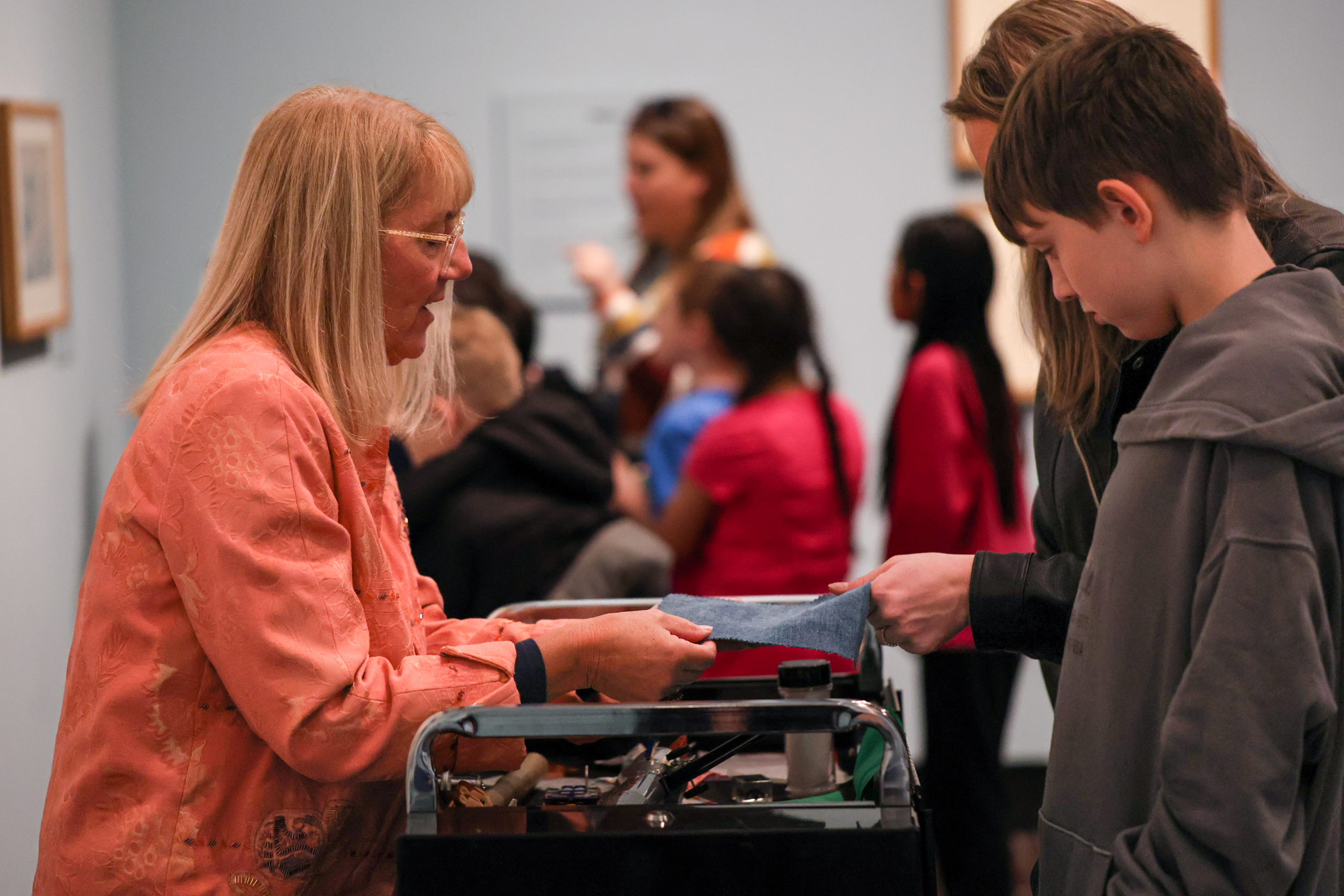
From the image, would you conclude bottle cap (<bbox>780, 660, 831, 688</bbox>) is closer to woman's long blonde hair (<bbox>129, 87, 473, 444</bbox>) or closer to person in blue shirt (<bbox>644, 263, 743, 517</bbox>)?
woman's long blonde hair (<bbox>129, 87, 473, 444</bbox>)

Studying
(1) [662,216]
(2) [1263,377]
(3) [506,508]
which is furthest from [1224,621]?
(1) [662,216]

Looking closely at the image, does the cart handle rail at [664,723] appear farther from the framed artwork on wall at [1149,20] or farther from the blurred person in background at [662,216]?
the framed artwork on wall at [1149,20]

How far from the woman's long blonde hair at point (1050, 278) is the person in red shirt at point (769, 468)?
1.53 m

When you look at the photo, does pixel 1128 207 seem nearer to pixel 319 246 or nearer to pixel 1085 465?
pixel 1085 465

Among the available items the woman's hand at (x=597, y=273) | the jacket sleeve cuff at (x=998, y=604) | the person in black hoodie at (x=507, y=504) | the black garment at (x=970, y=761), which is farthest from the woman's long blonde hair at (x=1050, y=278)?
the woman's hand at (x=597, y=273)

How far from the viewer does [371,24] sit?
14.3ft

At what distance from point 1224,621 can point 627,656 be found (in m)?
0.57

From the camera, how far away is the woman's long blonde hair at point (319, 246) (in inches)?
53.2

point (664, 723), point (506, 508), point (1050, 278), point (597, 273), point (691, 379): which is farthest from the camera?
point (597, 273)

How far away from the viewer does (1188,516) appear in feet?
3.51

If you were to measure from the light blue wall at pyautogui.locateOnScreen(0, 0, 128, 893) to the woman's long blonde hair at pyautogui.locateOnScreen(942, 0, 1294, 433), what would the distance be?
6.32 feet

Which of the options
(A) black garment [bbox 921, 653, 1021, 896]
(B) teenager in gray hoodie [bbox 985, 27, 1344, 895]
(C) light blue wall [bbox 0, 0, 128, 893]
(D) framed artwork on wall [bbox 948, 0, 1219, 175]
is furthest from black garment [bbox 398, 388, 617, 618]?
(D) framed artwork on wall [bbox 948, 0, 1219, 175]

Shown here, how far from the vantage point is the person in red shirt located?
3100 millimetres

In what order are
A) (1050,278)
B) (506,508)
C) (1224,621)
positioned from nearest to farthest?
(1224,621) → (1050,278) → (506,508)
